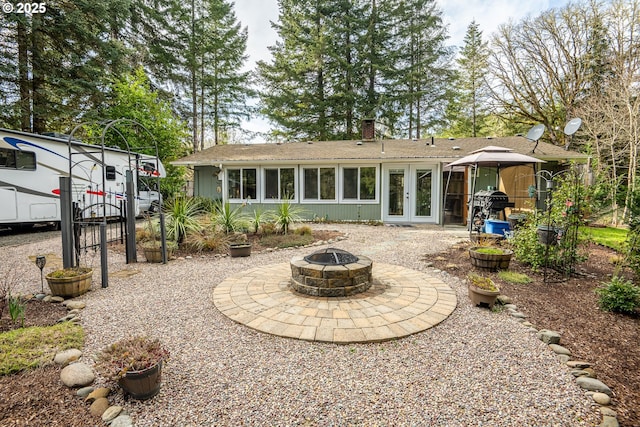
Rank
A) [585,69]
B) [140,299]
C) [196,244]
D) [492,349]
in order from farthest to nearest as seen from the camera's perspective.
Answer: [585,69]
[196,244]
[140,299]
[492,349]

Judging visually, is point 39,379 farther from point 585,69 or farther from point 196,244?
point 585,69

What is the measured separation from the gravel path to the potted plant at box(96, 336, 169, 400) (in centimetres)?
8

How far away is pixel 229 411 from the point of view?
→ 1.71 metres

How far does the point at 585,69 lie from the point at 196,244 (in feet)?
60.2

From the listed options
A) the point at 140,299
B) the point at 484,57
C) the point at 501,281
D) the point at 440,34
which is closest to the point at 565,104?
the point at 484,57

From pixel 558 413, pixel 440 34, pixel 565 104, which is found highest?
pixel 440 34

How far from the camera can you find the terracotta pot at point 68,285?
11.3ft

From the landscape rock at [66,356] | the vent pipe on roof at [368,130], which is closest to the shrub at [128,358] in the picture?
the landscape rock at [66,356]

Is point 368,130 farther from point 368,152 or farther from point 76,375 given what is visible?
point 76,375

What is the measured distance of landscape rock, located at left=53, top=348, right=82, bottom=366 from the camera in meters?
2.15

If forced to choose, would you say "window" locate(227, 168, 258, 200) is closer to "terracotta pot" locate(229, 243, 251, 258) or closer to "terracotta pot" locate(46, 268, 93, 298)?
"terracotta pot" locate(229, 243, 251, 258)

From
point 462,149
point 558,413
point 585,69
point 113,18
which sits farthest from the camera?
point 585,69

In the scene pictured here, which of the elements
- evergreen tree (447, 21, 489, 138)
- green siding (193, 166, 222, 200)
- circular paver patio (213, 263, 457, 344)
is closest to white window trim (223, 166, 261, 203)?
green siding (193, 166, 222, 200)

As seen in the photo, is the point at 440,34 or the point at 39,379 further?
the point at 440,34
